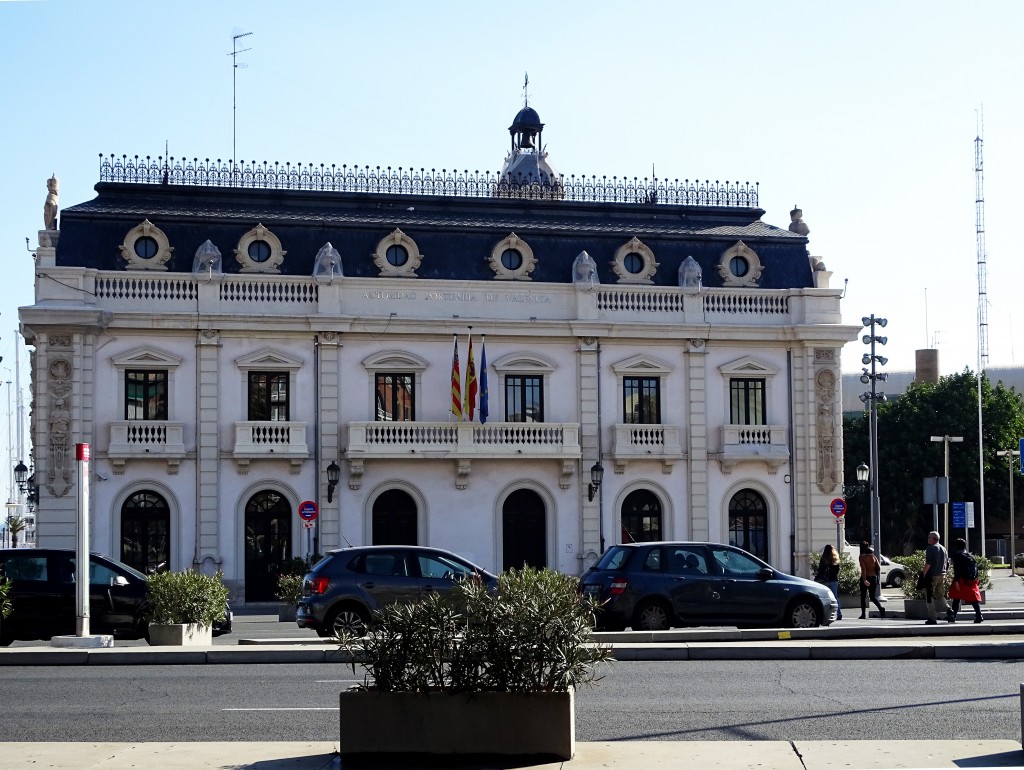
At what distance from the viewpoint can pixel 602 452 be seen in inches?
1671

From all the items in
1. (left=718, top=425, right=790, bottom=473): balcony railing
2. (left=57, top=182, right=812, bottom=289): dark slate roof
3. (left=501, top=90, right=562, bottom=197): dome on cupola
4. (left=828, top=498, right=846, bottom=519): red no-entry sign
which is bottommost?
(left=828, top=498, right=846, bottom=519): red no-entry sign

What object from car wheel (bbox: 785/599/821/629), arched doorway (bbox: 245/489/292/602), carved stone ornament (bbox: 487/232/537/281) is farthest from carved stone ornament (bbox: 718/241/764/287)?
car wheel (bbox: 785/599/821/629)

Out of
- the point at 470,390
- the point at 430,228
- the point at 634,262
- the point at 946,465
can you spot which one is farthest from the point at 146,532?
the point at 946,465

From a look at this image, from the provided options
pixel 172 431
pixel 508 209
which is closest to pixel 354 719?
pixel 172 431

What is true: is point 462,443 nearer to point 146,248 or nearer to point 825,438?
point 146,248

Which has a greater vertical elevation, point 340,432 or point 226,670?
point 340,432

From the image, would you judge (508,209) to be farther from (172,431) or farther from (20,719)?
(20,719)

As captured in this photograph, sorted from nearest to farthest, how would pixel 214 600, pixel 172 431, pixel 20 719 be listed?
pixel 20 719, pixel 214 600, pixel 172 431

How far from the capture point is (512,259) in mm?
42656

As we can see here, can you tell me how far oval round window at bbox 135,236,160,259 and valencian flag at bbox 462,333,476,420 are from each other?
889 centimetres

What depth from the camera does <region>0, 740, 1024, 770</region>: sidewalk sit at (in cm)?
1105

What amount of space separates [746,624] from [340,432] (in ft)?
59.5

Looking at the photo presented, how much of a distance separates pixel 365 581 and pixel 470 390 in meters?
16.6

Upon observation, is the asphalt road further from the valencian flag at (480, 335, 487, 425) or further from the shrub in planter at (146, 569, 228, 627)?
the valencian flag at (480, 335, 487, 425)
